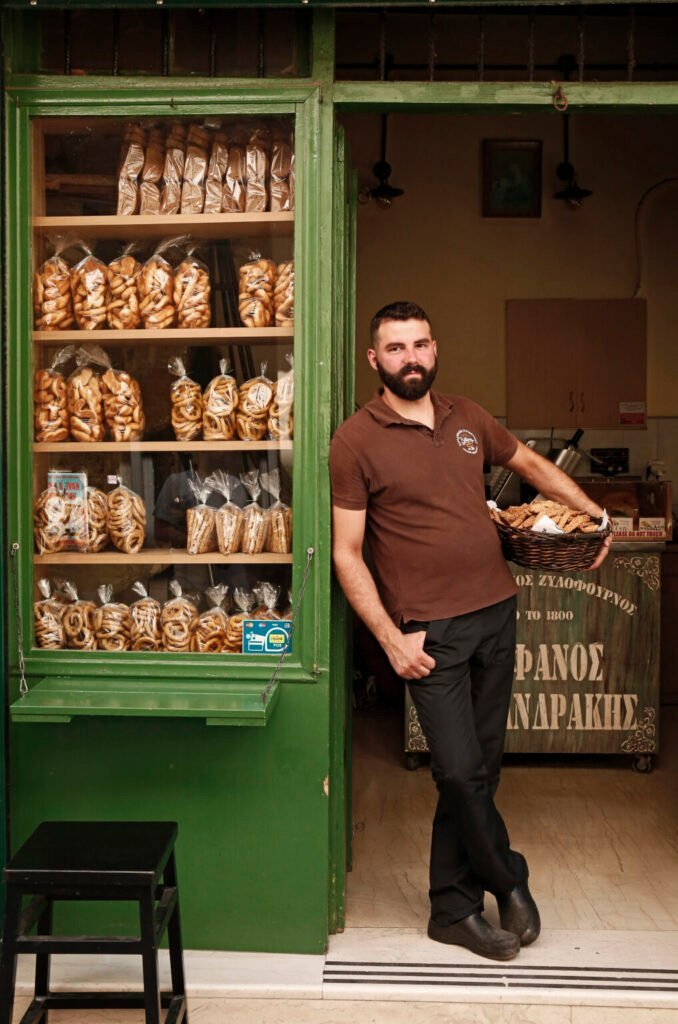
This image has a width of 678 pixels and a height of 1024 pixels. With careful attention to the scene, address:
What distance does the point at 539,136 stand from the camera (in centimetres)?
663

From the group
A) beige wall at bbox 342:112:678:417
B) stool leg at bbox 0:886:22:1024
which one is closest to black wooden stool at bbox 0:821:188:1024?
stool leg at bbox 0:886:22:1024

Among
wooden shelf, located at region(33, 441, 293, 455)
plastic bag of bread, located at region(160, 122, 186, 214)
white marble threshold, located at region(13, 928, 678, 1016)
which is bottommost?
white marble threshold, located at region(13, 928, 678, 1016)

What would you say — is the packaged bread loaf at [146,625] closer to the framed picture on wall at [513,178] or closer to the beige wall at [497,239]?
the beige wall at [497,239]

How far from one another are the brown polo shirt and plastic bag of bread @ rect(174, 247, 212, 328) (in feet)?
1.82

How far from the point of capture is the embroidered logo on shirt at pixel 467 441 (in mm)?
3092

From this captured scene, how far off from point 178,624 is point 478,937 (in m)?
1.27

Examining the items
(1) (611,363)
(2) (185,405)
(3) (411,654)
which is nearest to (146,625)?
(2) (185,405)

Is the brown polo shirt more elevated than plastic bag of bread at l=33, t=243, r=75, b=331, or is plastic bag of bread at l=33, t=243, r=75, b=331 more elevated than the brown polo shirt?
plastic bag of bread at l=33, t=243, r=75, b=331

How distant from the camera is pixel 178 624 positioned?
10.3 feet

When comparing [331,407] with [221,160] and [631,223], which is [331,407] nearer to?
[221,160]

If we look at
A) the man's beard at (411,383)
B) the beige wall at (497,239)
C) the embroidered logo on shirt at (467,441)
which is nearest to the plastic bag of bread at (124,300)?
the man's beard at (411,383)

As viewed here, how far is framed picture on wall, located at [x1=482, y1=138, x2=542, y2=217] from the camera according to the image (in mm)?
6633

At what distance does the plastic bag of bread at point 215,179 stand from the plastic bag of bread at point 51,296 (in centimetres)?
48

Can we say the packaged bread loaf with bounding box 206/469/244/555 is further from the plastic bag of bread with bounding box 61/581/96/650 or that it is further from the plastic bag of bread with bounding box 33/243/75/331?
the plastic bag of bread with bounding box 33/243/75/331
